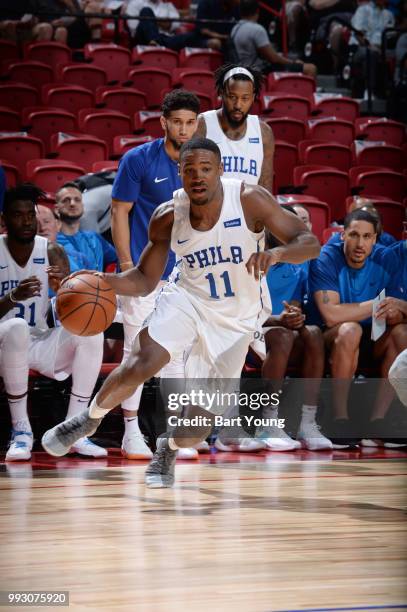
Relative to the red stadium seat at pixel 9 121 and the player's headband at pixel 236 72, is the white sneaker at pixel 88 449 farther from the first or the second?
the red stadium seat at pixel 9 121

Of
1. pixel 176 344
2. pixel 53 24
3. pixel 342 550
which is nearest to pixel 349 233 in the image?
pixel 176 344

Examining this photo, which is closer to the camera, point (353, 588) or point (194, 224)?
point (353, 588)

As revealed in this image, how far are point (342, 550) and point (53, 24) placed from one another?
955cm

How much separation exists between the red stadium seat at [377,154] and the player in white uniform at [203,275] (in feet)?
19.0

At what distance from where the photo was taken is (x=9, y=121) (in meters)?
9.69

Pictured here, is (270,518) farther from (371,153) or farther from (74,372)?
(371,153)

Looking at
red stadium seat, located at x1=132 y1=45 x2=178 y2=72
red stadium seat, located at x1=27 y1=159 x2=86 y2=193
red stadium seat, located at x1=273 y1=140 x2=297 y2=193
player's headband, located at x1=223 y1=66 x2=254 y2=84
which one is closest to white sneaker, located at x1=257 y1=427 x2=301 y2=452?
player's headband, located at x1=223 y1=66 x2=254 y2=84

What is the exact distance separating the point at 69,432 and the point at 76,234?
2180 mm

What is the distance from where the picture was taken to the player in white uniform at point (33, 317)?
19.1 ft

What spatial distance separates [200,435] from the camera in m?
4.85

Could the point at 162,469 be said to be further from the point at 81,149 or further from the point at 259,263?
the point at 81,149

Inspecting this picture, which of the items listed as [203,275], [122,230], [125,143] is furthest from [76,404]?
[125,143]

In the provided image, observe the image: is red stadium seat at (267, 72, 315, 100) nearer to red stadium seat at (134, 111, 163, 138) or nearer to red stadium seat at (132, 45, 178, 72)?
red stadium seat at (132, 45, 178, 72)

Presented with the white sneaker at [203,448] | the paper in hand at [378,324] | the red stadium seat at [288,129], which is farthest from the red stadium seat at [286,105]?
the white sneaker at [203,448]
